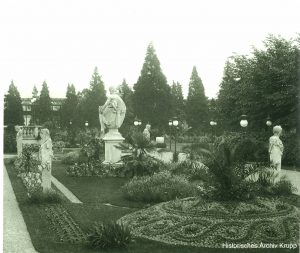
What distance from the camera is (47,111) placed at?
247 feet

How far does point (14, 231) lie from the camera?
995cm

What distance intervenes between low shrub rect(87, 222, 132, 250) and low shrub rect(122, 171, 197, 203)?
4.87m

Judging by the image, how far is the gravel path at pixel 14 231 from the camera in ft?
27.9

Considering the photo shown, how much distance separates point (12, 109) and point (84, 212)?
45.0 m

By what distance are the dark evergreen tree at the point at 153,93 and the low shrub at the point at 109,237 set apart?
181 feet

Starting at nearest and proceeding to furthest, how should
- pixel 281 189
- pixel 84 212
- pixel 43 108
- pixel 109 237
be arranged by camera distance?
1. pixel 109 237
2. pixel 84 212
3. pixel 281 189
4. pixel 43 108

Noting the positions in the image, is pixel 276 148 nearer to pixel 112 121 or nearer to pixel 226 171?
pixel 226 171

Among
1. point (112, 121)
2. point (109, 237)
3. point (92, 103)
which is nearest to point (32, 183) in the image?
point (112, 121)

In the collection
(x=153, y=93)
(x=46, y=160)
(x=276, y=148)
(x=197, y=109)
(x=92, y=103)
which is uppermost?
(x=153, y=93)

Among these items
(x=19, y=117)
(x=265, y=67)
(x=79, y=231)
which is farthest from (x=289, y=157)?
(x=19, y=117)

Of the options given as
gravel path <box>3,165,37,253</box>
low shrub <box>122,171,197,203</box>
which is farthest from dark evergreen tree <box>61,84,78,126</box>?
gravel path <box>3,165,37,253</box>

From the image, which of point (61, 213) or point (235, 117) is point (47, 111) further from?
point (61, 213)

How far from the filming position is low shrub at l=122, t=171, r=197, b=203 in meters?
13.7

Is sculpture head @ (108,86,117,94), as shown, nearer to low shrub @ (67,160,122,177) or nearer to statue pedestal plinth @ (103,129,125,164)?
statue pedestal plinth @ (103,129,125,164)
